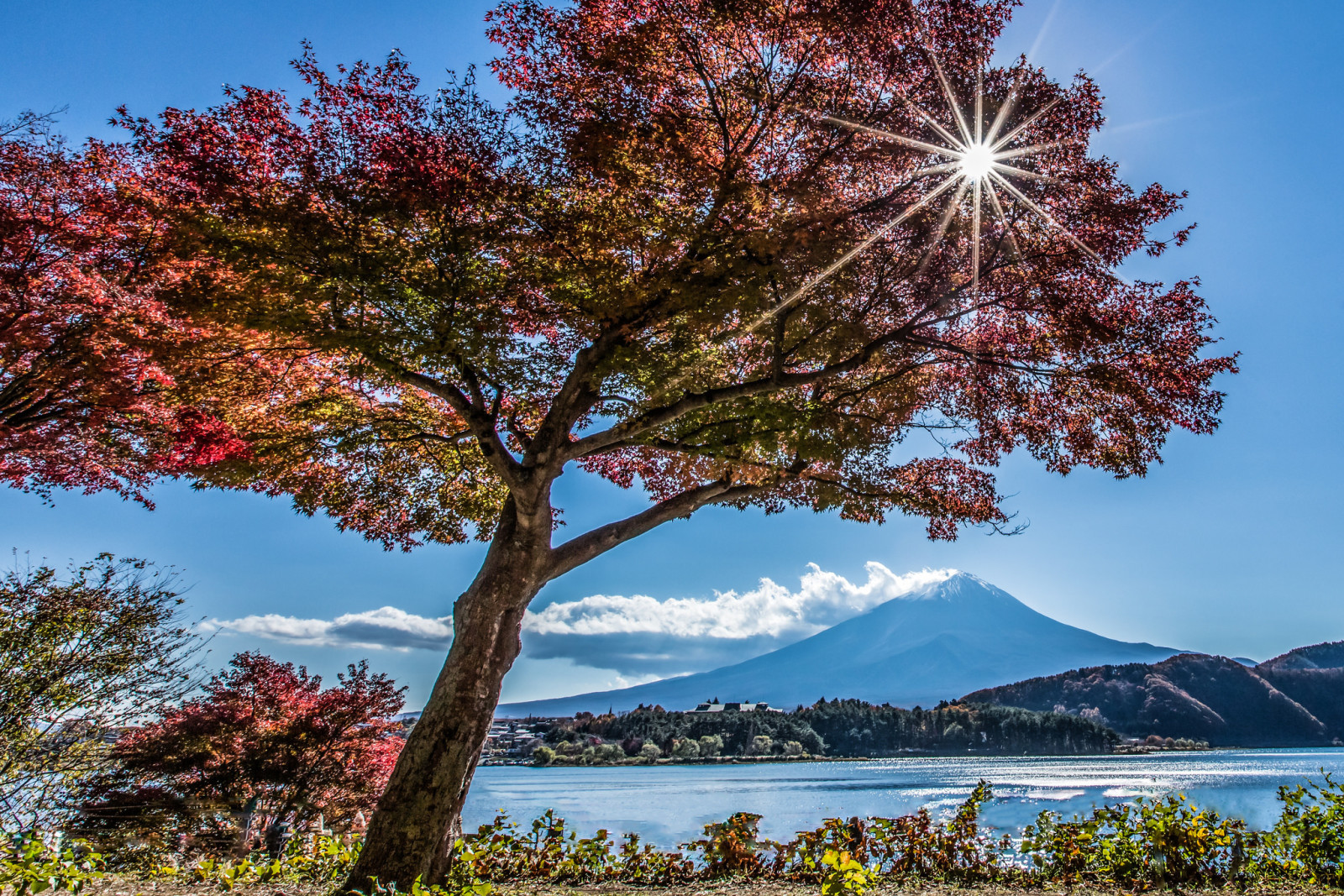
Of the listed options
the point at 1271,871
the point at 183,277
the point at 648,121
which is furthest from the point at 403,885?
the point at 1271,871

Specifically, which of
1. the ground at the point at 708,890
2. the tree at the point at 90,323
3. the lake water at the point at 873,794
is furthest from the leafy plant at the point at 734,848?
the tree at the point at 90,323

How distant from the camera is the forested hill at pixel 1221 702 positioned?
2766 inches

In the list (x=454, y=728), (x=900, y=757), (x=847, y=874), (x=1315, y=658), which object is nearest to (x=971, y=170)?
(x=847, y=874)

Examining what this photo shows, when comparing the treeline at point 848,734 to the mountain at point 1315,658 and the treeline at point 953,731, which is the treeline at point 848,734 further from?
the mountain at point 1315,658

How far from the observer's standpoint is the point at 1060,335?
6.57 metres

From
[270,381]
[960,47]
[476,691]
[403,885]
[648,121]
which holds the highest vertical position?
[960,47]

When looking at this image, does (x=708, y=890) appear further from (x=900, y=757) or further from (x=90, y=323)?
(x=900, y=757)

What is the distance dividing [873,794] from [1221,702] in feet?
218

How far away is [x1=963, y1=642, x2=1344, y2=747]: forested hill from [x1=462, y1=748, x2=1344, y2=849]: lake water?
856 inches

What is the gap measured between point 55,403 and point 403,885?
6.80 metres

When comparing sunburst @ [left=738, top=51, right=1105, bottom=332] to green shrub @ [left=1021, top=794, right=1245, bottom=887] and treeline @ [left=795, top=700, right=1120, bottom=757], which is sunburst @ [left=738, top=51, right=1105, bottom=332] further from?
treeline @ [left=795, top=700, right=1120, bottom=757]

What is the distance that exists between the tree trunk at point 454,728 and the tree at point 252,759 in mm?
5507

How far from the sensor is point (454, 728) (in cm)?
575

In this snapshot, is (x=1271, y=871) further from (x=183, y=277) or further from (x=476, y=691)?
(x=183, y=277)
